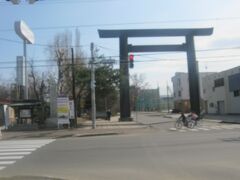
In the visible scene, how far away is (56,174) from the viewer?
43.8 feet

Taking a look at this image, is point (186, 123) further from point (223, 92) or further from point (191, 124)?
point (223, 92)

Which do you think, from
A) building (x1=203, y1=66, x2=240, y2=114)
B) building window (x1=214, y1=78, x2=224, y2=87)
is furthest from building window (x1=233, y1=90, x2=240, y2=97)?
building window (x1=214, y1=78, x2=224, y2=87)

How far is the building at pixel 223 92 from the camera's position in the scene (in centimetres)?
6781

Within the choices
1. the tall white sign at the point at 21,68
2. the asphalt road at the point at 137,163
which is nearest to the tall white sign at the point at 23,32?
the tall white sign at the point at 21,68

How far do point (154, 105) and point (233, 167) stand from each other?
152026 millimetres

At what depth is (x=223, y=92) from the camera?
7531 centimetres

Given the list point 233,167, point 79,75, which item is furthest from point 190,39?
point 233,167

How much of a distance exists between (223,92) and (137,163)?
6240cm

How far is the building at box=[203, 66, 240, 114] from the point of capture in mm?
67812

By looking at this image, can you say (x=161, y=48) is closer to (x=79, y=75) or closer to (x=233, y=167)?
(x=79, y=75)

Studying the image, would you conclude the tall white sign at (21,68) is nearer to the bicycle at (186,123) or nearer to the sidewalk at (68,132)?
the sidewalk at (68,132)

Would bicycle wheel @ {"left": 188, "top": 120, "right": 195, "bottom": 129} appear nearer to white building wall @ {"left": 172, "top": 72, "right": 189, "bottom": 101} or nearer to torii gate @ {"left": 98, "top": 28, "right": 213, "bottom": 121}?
torii gate @ {"left": 98, "top": 28, "right": 213, "bottom": 121}

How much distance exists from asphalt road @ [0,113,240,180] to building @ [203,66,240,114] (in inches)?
1920

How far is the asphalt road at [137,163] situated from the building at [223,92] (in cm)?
4876
